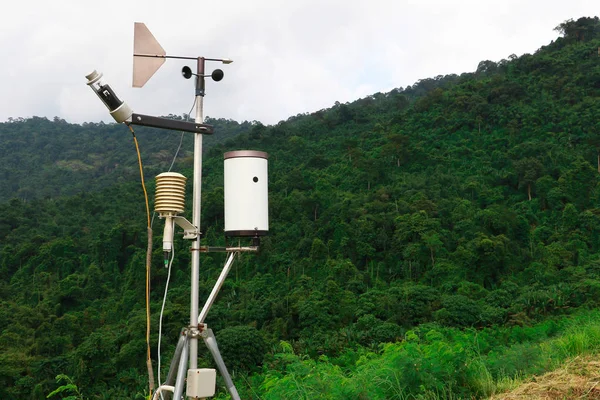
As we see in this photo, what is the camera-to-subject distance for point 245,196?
85.9 inches

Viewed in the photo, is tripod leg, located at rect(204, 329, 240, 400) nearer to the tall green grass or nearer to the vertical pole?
the vertical pole

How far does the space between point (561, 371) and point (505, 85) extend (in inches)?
1096

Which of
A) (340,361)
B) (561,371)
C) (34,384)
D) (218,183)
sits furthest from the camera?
(218,183)

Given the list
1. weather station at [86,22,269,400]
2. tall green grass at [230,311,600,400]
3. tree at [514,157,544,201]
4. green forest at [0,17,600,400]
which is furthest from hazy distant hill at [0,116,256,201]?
weather station at [86,22,269,400]

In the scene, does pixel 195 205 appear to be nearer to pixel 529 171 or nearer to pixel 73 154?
pixel 529 171

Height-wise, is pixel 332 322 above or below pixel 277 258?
below

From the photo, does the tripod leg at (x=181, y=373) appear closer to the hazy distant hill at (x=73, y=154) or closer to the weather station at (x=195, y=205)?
the weather station at (x=195, y=205)

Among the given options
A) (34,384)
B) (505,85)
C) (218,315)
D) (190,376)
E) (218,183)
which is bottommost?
(34,384)

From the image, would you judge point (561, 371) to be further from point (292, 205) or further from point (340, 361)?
point (292, 205)

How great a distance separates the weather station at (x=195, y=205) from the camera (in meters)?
2.05

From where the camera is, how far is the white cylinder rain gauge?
2180mm

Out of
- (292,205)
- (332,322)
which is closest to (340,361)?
(332,322)

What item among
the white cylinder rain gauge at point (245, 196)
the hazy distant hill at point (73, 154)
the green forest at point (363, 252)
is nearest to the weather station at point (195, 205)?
the white cylinder rain gauge at point (245, 196)

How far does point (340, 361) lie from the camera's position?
35.1 feet
